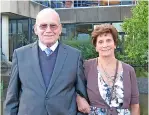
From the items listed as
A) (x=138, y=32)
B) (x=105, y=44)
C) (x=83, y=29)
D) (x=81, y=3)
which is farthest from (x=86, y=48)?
(x=105, y=44)

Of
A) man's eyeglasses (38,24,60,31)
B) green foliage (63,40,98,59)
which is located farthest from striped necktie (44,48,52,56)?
green foliage (63,40,98,59)

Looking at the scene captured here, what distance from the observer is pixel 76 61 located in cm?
297

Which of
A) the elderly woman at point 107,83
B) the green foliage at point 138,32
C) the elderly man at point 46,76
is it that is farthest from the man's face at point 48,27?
the green foliage at point 138,32

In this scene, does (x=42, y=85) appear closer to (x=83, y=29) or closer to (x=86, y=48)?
(x=86, y=48)

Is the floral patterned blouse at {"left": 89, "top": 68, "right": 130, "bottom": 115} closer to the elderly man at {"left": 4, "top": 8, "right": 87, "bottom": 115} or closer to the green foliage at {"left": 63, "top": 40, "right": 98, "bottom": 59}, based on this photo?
the elderly man at {"left": 4, "top": 8, "right": 87, "bottom": 115}

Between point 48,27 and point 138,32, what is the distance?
9941 mm

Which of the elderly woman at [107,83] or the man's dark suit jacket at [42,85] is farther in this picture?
the elderly woman at [107,83]

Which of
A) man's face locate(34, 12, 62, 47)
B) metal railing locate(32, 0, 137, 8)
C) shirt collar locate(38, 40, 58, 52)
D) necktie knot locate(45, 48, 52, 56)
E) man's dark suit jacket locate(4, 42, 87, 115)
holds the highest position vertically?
metal railing locate(32, 0, 137, 8)

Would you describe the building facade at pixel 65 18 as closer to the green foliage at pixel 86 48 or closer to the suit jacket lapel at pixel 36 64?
the green foliage at pixel 86 48

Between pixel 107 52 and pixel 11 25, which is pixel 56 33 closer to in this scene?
pixel 107 52

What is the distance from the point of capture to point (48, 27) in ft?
9.41

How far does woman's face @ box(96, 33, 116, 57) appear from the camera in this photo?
307 cm

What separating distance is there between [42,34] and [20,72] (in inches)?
14.5

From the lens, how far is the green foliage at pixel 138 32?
477 inches
